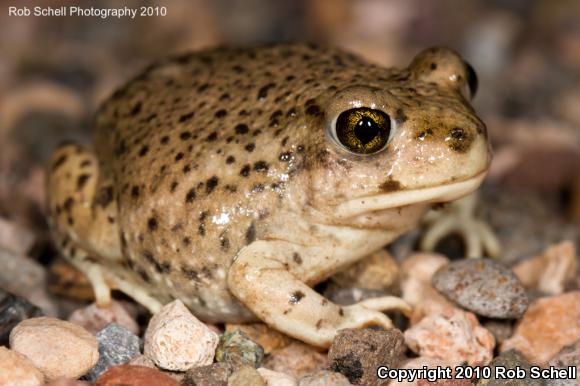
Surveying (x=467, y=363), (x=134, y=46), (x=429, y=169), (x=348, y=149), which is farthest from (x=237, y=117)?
(x=134, y=46)

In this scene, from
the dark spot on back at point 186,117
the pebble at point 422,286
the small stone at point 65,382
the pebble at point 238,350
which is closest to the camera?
the small stone at point 65,382

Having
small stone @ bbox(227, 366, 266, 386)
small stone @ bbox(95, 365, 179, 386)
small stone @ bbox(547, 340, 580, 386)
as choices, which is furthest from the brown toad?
small stone @ bbox(547, 340, 580, 386)

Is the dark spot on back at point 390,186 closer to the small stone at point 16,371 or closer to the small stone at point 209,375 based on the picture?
the small stone at point 209,375

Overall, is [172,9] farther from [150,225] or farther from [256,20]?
[150,225]

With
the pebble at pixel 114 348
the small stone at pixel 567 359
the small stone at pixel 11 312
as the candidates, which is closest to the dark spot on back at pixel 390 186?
the small stone at pixel 567 359

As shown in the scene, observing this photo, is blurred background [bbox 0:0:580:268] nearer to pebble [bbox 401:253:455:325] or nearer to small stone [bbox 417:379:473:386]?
pebble [bbox 401:253:455:325]

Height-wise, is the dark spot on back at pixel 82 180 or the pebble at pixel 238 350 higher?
the dark spot on back at pixel 82 180
